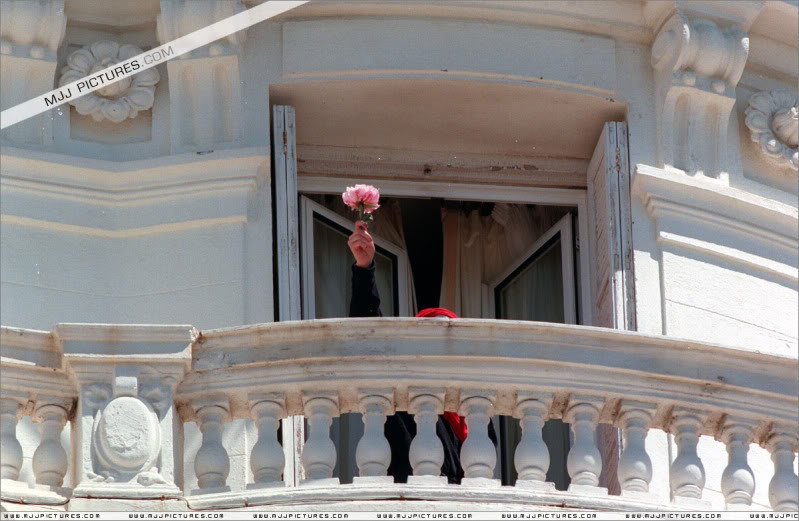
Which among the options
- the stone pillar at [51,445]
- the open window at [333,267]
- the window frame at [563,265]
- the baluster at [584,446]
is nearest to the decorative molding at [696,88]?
the window frame at [563,265]

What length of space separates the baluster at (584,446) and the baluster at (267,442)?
114 centimetres

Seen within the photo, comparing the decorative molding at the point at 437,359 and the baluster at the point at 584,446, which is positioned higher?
the decorative molding at the point at 437,359

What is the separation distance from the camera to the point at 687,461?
10023 millimetres

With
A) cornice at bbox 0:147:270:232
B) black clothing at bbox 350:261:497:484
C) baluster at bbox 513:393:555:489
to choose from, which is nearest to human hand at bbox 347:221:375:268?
black clothing at bbox 350:261:497:484

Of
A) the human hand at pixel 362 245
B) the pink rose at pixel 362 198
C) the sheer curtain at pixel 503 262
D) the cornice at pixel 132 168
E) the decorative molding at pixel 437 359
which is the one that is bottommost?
the decorative molding at pixel 437 359

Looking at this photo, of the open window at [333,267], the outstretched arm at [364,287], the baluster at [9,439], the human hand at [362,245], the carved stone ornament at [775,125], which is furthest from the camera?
the carved stone ornament at [775,125]

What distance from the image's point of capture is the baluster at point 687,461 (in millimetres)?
9992

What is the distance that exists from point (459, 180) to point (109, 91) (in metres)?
1.88

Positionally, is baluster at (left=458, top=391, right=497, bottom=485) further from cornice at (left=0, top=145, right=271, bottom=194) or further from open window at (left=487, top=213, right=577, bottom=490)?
open window at (left=487, top=213, right=577, bottom=490)

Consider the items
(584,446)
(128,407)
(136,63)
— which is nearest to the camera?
(128,407)

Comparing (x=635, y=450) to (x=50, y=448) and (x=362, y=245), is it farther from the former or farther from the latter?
(x=50, y=448)

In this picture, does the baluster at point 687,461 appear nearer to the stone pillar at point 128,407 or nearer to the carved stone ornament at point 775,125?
the stone pillar at point 128,407

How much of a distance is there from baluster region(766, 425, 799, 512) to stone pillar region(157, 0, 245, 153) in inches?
132

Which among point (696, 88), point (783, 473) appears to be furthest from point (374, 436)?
point (696, 88)
